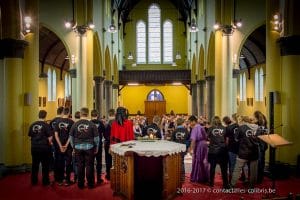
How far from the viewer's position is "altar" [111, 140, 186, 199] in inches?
309

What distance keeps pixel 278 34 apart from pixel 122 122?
5.79 m

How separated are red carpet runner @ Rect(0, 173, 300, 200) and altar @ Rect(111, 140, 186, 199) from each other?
0.41m

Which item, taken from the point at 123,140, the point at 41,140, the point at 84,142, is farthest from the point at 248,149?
the point at 41,140

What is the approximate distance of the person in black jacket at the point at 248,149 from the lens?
862cm

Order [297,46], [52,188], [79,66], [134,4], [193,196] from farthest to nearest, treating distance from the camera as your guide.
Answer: [134,4], [79,66], [297,46], [52,188], [193,196]

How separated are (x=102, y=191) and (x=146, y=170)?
4.46ft

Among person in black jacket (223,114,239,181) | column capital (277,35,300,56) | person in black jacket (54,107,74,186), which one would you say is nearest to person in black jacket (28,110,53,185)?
person in black jacket (54,107,74,186)

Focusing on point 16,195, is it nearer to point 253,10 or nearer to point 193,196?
point 193,196

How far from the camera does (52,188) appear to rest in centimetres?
931

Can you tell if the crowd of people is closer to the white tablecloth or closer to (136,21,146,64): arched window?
A: the white tablecloth

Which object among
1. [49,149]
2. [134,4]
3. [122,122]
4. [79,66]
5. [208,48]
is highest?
[134,4]

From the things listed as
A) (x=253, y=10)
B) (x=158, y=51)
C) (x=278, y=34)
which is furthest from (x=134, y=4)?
(x=278, y=34)

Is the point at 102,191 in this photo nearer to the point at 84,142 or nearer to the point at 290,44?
the point at 84,142

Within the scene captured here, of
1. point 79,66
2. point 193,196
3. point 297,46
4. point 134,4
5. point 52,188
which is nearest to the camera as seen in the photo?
point 193,196
